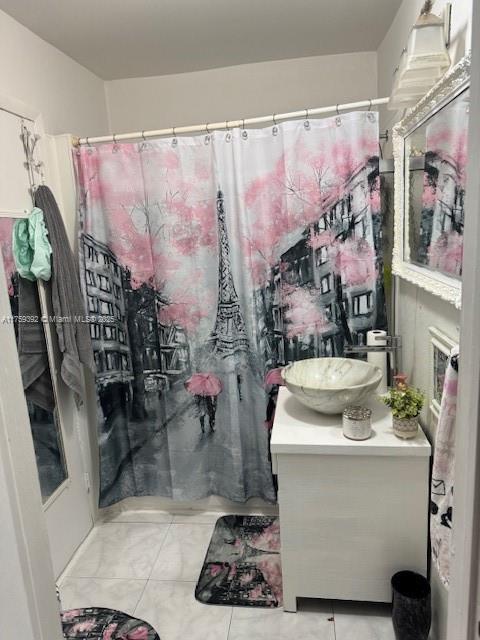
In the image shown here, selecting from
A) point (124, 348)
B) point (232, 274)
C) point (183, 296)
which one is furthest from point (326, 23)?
point (124, 348)

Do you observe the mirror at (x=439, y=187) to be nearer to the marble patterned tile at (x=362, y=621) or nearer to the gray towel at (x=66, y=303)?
the marble patterned tile at (x=362, y=621)

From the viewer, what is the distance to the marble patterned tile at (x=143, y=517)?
2334mm

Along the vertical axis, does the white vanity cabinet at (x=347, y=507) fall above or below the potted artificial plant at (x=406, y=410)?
below

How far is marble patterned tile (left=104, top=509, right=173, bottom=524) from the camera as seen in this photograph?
2334 mm

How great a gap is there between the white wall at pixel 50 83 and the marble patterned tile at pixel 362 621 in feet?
7.91

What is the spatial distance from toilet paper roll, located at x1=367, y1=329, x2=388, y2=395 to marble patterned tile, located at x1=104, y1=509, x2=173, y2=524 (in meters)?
1.35

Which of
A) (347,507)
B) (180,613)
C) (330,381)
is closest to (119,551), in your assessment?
(180,613)

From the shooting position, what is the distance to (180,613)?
1745 mm

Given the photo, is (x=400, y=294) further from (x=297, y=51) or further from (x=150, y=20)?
(x=150, y=20)

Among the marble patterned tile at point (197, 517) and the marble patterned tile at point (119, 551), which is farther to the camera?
the marble patterned tile at point (197, 517)

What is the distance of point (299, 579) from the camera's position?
167 centimetres

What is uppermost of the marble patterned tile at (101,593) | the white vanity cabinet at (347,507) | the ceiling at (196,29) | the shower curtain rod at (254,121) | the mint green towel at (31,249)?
the ceiling at (196,29)

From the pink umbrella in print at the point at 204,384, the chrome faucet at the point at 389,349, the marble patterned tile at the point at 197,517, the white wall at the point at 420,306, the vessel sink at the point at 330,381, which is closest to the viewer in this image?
the white wall at the point at 420,306

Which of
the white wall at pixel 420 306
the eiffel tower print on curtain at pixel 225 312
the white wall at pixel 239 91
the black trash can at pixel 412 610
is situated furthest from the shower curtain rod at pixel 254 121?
the black trash can at pixel 412 610
